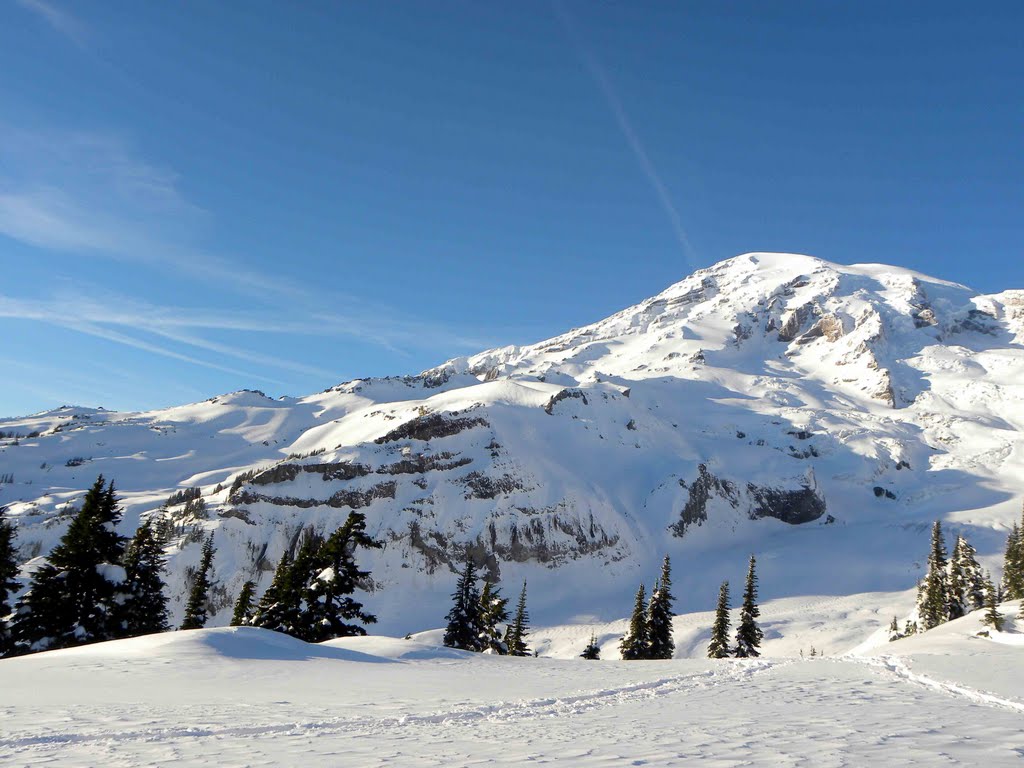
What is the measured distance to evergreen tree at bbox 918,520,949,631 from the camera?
58969 mm

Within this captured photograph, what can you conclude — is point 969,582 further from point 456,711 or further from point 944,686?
point 456,711

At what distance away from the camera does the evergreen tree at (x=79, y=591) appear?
2553 cm

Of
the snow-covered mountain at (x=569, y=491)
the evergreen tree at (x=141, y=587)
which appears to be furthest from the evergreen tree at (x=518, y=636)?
the snow-covered mountain at (x=569, y=491)

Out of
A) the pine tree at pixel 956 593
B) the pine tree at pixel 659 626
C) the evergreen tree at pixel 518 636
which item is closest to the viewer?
the pine tree at pixel 659 626

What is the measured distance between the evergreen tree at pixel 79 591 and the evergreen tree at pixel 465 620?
60.1 feet

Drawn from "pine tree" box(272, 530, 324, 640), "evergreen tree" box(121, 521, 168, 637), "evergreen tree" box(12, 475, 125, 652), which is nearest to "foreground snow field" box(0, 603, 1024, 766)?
"pine tree" box(272, 530, 324, 640)

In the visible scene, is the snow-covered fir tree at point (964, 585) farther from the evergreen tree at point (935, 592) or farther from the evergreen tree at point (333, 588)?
the evergreen tree at point (333, 588)

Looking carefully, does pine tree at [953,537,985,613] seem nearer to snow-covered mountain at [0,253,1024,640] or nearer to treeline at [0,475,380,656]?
snow-covered mountain at [0,253,1024,640]

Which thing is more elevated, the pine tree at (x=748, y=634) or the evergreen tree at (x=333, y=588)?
the evergreen tree at (x=333, y=588)

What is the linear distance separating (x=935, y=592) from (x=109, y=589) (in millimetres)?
66329

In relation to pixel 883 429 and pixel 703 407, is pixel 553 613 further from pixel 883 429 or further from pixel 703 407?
pixel 883 429

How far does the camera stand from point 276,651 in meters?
19.3

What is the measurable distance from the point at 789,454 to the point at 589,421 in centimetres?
6001

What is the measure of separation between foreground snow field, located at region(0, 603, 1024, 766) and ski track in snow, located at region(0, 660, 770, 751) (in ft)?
0.15
